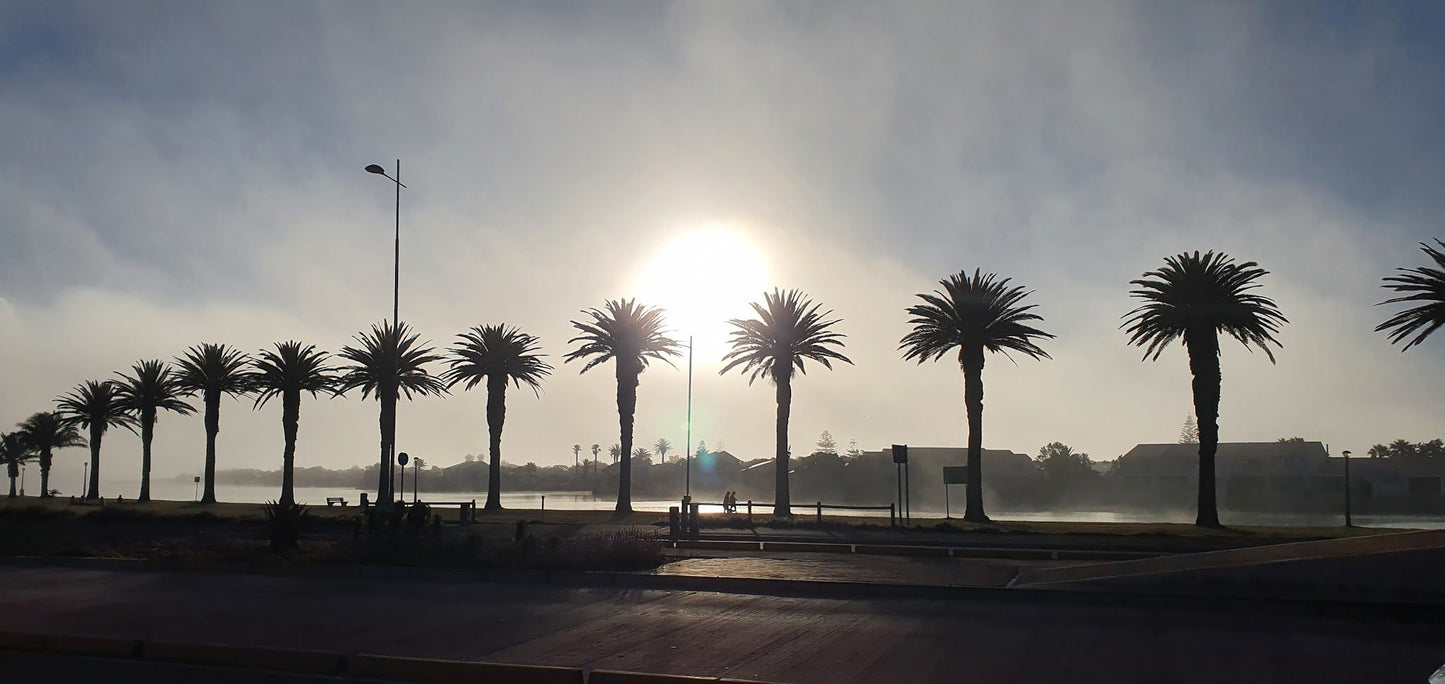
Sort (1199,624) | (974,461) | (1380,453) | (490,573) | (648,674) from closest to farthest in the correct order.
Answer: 1. (648,674)
2. (1199,624)
3. (490,573)
4. (974,461)
5. (1380,453)

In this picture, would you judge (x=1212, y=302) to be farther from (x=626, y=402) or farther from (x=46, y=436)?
(x=46, y=436)

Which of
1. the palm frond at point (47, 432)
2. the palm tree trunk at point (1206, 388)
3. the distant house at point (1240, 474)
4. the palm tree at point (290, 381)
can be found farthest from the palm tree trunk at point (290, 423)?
the distant house at point (1240, 474)

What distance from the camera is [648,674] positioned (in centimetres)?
822

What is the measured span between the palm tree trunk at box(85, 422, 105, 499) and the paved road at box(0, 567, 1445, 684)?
211 ft

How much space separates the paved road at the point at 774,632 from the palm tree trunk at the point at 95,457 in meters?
64.4

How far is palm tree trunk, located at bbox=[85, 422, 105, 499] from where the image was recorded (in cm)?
6944

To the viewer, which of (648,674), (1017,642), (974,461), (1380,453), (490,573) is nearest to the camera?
(648,674)

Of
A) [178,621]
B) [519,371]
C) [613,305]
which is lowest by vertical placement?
[178,621]

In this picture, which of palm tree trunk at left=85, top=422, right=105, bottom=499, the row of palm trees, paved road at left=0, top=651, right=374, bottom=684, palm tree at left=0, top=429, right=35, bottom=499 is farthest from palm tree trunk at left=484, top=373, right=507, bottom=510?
palm tree at left=0, top=429, right=35, bottom=499

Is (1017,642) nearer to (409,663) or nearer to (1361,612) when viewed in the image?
(1361,612)

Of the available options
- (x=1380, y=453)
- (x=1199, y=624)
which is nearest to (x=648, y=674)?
(x=1199, y=624)

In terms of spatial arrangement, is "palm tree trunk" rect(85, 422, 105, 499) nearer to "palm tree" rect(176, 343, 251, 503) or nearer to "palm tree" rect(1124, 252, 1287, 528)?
"palm tree" rect(176, 343, 251, 503)

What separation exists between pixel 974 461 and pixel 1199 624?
1300 inches

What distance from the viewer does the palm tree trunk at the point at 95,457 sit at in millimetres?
69438
